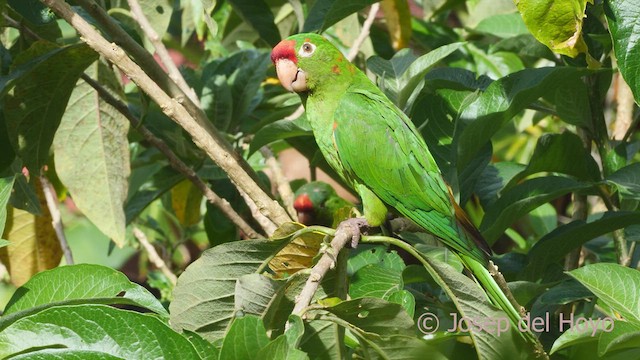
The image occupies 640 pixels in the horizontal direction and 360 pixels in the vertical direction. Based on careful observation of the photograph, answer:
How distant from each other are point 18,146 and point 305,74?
796 millimetres

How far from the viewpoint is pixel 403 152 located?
212 centimetres

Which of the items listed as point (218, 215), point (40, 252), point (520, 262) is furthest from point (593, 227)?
point (40, 252)

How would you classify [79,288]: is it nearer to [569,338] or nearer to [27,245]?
[569,338]

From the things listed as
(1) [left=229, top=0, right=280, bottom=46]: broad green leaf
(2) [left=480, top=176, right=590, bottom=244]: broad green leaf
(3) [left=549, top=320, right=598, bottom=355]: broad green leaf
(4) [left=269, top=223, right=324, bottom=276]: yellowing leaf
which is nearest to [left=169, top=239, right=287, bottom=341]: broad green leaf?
(4) [left=269, top=223, right=324, bottom=276]: yellowing leaf

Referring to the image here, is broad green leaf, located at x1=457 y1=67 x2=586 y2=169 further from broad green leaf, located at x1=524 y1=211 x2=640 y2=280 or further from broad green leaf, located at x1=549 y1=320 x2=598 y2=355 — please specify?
broad green leaf, located at x1=549 y1=320 x2=598 y2=355

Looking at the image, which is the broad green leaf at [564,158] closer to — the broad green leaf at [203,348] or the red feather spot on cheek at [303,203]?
the red feather spot on cheek at [303,203]

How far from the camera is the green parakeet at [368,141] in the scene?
2.04 metres

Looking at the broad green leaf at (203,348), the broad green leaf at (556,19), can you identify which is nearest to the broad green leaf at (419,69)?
the broad green leaf at (556,19)

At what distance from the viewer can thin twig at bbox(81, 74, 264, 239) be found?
2086 millimetres

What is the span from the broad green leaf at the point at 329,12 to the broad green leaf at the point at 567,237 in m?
0.76

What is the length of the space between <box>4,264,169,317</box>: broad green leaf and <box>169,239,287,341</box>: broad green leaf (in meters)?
0.04

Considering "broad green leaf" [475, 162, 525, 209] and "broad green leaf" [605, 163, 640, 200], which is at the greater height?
"broad green leaf" [605, 163, 640, 200]

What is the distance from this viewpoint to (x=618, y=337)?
1.30 m

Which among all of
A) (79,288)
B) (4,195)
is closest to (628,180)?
(79,288)
